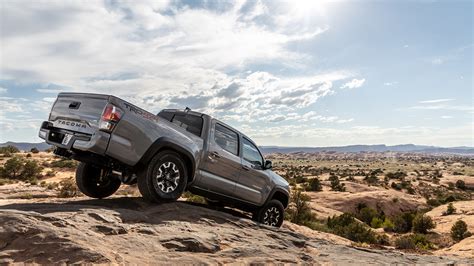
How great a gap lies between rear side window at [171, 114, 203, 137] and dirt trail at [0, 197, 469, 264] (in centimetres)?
157

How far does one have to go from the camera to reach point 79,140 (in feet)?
20.5

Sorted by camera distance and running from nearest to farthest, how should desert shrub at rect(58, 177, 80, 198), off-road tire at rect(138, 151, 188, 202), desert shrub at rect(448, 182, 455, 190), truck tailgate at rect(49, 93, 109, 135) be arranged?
truck tailgate at rect(49, 93, 109, 135) → off-road tire at rect(138, 151, 188, 202) → desert shrub at rect(58, 177, 80, 198) → desert shrub at rect(448, 182, 455, 190)

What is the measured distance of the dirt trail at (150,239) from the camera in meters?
4.23

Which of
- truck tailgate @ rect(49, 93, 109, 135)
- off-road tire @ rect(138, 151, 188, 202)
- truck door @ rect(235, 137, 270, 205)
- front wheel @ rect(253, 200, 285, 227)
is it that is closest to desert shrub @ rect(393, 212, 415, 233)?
front wheel @ rect(253, 200, 285, 227)

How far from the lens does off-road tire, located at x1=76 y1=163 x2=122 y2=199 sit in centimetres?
816

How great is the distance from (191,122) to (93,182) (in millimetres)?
2489

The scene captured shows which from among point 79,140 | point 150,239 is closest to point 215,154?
point 79,140

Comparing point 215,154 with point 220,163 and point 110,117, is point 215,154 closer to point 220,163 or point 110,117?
point 220,163

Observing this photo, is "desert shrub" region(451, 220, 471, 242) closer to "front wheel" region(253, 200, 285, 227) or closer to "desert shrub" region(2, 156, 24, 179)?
"front wheel" region(253, 200, 285, 227)

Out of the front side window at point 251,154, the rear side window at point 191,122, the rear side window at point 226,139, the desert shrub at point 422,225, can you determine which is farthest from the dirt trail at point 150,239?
the desert shrub at point 422,225

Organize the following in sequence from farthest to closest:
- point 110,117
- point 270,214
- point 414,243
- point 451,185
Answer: point 451,185 < point 414,243 < point 270,214 < point 110,117

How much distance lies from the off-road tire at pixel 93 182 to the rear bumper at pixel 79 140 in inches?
56.4

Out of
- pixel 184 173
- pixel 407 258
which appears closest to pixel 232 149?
pixel 184 173

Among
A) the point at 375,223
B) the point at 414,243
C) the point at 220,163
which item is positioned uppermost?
the point at 220,163
